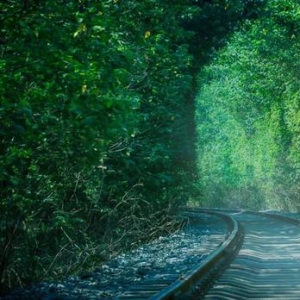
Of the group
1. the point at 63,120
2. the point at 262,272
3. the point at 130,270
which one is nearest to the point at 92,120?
the point at 63,120

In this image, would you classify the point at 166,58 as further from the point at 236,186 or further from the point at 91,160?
the point at 236,186

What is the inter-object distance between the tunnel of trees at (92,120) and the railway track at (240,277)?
2020 millimetres

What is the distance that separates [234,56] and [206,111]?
34680mm

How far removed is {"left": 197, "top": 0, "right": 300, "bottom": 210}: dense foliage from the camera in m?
38.6

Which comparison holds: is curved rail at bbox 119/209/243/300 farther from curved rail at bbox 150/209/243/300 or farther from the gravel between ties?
the gravel between ties

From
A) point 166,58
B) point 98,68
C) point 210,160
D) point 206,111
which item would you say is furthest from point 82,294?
point 206,111

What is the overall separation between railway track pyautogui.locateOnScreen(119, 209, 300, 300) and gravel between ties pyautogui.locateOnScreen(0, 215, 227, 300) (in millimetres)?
431

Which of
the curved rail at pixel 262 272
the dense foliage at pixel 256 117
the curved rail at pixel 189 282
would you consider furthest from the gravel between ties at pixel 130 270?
the dense foliage at pixel 256 117

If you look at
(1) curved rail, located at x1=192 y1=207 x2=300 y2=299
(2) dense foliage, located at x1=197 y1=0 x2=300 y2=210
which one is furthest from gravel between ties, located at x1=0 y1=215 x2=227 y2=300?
(2) dense foliage, located at x1=197 y1=0 x2=300 y2=210

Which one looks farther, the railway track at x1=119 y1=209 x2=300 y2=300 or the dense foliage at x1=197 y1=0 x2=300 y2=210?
the dense foliage at x1=197 y1=0 x2=300 y2=210

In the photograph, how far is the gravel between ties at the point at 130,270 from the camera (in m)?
9.98

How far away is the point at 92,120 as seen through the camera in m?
7.65

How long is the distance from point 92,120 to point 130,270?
19.9ft

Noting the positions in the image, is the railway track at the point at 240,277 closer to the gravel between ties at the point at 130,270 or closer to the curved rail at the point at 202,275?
the curved rail at the point at 202,275
